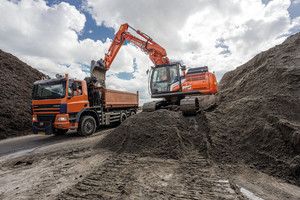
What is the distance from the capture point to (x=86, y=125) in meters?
7.65

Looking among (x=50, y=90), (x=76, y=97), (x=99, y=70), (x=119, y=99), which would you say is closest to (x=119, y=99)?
(x=119, y=99)

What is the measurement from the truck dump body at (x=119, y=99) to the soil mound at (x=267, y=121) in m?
6.02

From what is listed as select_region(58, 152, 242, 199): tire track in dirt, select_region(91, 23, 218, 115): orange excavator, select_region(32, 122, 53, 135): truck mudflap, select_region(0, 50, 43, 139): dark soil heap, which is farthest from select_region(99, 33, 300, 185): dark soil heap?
select_region(0, 50, 43, 139): dark soil heap

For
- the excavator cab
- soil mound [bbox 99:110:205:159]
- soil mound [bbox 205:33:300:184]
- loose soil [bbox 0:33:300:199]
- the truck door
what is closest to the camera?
loose soil [bbox 0:33:300:199]

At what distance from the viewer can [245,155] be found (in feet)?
11.1

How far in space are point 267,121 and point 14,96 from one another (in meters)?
15.2

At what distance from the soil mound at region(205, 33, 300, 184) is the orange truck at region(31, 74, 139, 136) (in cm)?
598

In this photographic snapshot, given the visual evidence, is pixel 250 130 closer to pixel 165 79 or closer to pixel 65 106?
pixel 165 79

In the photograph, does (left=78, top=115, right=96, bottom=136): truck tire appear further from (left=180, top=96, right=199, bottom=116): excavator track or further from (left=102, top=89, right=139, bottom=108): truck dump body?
(left=180, top=96, right=199, bottom=116): excavator track

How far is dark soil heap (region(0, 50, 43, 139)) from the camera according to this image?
9055 millimetres

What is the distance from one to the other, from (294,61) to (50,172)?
799 centimetres

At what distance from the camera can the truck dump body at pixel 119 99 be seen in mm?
8977

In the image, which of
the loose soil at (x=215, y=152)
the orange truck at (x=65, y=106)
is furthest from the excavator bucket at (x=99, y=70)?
the loose soil at (x=215, y=152)

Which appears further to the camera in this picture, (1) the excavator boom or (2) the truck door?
(1) the excavator boom
